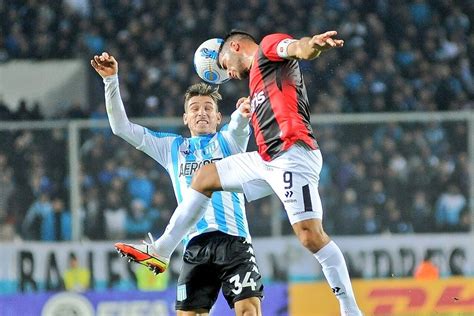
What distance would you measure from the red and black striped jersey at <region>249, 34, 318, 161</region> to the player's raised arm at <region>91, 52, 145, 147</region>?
1.15 m

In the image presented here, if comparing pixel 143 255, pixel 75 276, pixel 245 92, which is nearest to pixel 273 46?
pixel 143 255

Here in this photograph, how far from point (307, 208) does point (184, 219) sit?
0.80m

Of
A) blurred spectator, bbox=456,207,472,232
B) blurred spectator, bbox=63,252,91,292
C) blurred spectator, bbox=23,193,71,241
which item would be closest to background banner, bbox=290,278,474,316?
blurred spectator, bbox=456,207,472,232

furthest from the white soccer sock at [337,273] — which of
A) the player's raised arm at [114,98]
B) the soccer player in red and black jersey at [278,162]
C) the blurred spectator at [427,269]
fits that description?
the blurred spectator at [427,269]

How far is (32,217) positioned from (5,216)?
366mm

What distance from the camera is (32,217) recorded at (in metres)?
12.6

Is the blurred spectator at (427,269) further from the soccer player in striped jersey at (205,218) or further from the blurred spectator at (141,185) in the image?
the soccer player in striped jersey at (205,218)

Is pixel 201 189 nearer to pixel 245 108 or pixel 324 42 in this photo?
pixel 245 108

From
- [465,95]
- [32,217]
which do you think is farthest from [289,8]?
[32,217]

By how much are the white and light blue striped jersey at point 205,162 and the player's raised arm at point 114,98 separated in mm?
102

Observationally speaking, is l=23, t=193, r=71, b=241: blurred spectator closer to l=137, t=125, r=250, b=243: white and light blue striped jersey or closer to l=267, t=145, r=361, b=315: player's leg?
Result: l=137, t=125, r=250, b=243: white and light blue striped jersey

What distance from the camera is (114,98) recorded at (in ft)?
23.7

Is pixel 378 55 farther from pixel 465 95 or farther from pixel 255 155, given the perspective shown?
pixel 255 155

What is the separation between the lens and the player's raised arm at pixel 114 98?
717 centimetres
